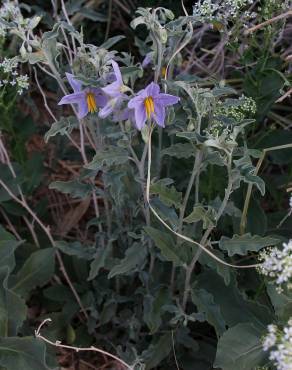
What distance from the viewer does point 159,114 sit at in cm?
123

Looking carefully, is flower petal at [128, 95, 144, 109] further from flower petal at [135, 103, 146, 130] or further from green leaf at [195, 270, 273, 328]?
green leaf at [195, 270, 273, 328]

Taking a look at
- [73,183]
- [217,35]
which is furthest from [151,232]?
[217,35]

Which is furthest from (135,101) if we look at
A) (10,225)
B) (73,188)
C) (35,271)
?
(10,225)

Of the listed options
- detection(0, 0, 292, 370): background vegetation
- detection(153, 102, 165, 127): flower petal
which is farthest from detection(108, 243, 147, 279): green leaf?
detection(153, 102, 165, 127): flower petal

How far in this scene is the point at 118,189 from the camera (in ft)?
4.33

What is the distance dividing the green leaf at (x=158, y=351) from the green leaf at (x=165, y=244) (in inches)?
10.2

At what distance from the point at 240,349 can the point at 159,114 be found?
0.50 metres

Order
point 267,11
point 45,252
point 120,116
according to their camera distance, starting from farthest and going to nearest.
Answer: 1. point 45,252
2. point 267,11
3. point 120,116

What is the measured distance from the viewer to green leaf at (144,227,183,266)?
1.33 m

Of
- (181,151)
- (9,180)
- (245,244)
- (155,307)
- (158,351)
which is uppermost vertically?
(181,151)

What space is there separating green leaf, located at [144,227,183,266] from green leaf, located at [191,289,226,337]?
0.34 feet

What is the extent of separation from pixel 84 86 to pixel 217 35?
1.06 meters

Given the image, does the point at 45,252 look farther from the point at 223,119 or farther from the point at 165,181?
the point at 223,119

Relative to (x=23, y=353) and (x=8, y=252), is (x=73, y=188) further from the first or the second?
(x=23, y=353)
